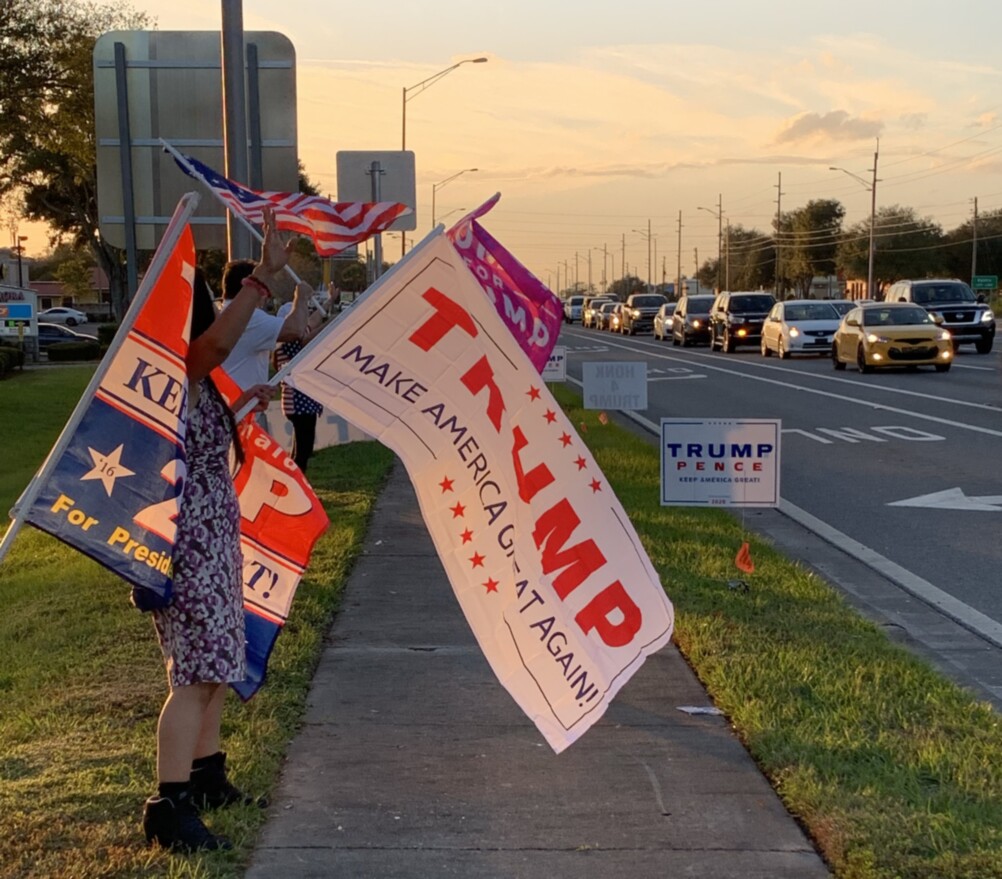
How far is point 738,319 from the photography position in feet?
135

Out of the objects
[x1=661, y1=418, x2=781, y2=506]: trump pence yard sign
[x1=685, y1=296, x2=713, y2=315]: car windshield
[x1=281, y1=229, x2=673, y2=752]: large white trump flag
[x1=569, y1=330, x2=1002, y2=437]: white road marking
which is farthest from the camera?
[x1=685, y1=296, x2=713, y2=315]: car windshield

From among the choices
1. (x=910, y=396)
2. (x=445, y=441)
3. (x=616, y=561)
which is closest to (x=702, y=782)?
(x=616, y=561)

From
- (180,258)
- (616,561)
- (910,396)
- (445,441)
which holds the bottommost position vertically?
(910,396)

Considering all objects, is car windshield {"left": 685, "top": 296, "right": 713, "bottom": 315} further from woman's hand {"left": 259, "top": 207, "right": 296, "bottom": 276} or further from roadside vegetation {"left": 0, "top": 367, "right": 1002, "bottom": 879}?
woman's hand {"left": 259, "top": 207, "right": 296, "bottom": 276}

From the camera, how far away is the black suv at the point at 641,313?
60.4 metres

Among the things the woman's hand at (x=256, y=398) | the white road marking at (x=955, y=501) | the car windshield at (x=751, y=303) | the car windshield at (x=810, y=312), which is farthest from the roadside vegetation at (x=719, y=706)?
the car windshield at (x=751, y=303)

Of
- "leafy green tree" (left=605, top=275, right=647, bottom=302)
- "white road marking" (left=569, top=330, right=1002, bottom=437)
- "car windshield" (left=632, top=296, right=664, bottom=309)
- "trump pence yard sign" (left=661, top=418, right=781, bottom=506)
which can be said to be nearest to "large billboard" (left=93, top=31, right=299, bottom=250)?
"trump pence yard sign" (left=661, top=418, right=781, bottom=506)

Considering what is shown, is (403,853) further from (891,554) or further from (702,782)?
(891,554)

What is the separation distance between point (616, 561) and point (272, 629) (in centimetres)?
126

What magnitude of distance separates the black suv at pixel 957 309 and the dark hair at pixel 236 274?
30.8 meters

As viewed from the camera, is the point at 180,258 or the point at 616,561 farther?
the point at 616,561

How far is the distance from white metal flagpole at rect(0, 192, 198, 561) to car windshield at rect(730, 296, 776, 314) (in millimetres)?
38488

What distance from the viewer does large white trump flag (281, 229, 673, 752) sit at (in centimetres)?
439

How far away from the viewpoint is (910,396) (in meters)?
22.2
